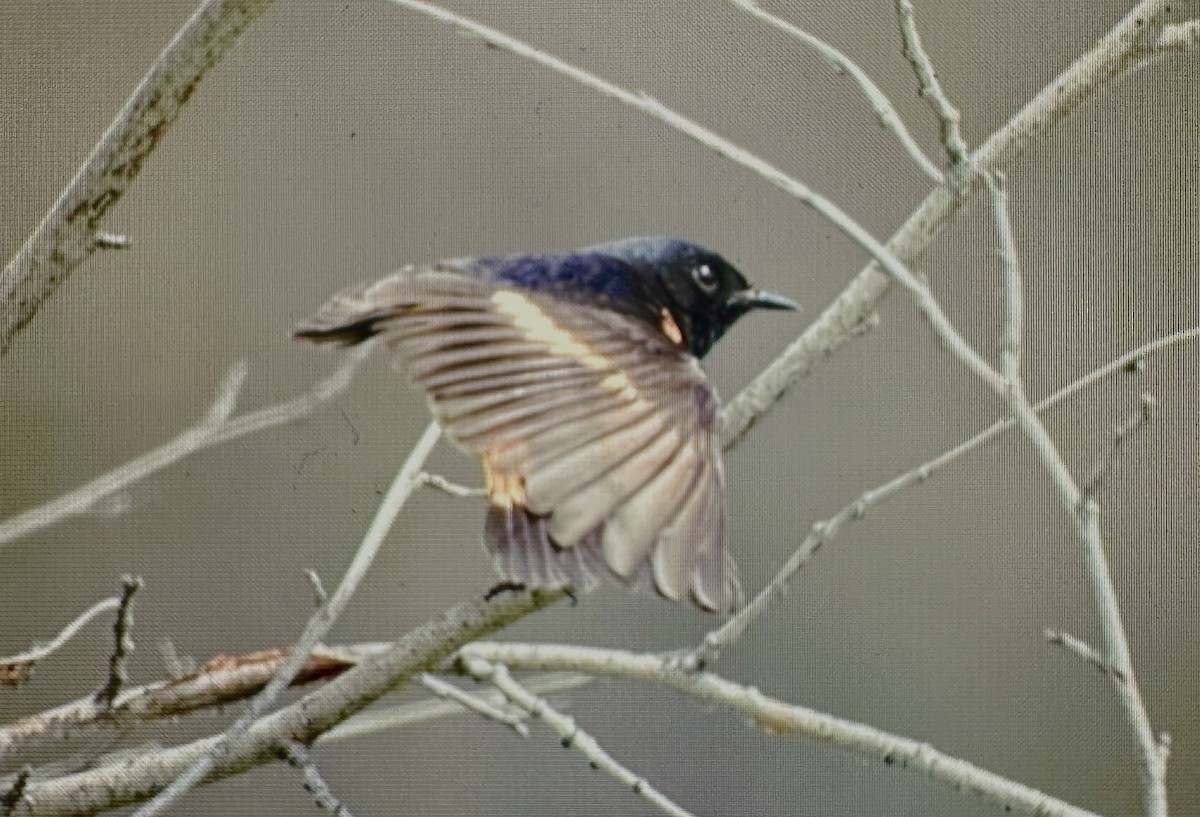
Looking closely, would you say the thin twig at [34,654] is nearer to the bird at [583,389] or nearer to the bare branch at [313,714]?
the bare branch at [313,714]

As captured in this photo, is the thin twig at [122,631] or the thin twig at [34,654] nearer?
the thin twig at [122,631]

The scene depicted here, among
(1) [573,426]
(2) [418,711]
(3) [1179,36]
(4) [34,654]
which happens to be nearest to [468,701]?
(2) [418,711]

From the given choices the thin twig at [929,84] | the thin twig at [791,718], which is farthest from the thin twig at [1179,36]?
the thin twig at [791,718]

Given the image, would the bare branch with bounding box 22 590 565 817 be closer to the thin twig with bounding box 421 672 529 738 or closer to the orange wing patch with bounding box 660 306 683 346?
the thin twig with bounding box 421 672 529 738

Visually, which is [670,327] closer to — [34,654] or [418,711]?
[418,711]

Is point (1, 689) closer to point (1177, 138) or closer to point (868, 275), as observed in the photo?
point (868, 275)

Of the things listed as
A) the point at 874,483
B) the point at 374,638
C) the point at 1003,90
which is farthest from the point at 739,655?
the point at 1003,90

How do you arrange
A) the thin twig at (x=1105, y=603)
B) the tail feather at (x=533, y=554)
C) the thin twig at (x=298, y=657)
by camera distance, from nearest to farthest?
the thin twig at (x=1105, y=603), the tail feather at (x=533, y=554), the thin twig at (x=298, y=657)

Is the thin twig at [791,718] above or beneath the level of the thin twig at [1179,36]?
beneath

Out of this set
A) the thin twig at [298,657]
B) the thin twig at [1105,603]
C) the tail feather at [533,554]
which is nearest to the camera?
the thin twig at [1105,603]
